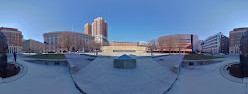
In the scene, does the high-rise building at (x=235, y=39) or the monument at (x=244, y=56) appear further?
the high-rise building at (x=235, y=39)

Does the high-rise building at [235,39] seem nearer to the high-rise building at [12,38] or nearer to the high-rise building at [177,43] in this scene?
the high-rise building at [177,43]

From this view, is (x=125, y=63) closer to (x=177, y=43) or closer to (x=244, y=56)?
(x=244, y=56)

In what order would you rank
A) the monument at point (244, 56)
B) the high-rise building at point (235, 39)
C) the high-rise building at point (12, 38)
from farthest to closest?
1. the high-rise building at point (12, 38)
2. the high-rise building at point (235, 39)
3. the monument at point (244, 56)

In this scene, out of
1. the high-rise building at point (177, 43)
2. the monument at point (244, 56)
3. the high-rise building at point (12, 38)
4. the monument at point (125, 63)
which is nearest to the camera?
the monument at point (244, 56)

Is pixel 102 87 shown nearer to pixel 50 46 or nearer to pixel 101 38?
pixel 50 46

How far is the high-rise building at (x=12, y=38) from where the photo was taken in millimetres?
58438

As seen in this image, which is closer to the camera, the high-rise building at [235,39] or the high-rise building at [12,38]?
the high-rise building at [235,39]

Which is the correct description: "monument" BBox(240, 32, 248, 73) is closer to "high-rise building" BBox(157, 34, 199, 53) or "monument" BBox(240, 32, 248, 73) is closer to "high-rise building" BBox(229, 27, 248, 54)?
"high-rise building" BBox(157, 34, 199, 53)

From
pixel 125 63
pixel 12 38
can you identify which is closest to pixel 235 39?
pixel 125 63

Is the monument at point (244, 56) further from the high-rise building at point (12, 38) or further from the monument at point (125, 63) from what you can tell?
the high-rise building at point (12, 38)

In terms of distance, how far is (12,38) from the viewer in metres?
60.6

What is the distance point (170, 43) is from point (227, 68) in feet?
101

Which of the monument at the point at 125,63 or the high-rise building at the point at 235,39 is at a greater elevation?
the high-rise building at the point at 235,39

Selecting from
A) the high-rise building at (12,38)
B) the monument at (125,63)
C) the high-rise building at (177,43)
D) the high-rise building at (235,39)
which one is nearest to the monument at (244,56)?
the monument at (125,63)
